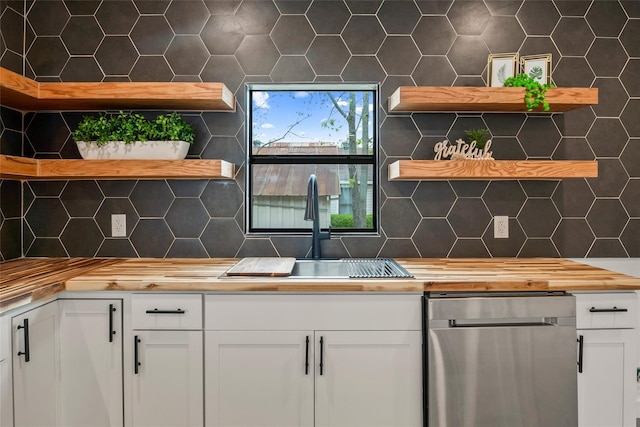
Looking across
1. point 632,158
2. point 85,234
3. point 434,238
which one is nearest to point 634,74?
point 632,158

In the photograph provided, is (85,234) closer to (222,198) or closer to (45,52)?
(222,198)

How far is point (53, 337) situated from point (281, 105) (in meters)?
1.64

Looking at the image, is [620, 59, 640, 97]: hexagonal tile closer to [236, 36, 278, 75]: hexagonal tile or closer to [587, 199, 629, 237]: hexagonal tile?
[587, 199, 629, 237]: hexagonal tile

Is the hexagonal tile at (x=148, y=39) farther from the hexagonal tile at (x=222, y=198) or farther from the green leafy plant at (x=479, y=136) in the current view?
the green leafy plant at (x=479, y=136)

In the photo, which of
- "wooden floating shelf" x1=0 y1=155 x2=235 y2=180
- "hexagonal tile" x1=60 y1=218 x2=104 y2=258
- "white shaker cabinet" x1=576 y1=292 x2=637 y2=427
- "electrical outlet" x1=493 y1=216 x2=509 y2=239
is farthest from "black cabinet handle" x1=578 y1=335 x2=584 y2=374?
"hexagonal tile" x1=60 y1=218 x2=104 y2=258

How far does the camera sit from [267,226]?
9.00ft

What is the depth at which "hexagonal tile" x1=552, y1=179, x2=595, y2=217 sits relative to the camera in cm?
263

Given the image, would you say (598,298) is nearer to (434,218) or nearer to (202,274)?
(434,218)

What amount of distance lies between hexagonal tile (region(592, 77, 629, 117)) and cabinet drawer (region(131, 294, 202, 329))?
2355 millimetres

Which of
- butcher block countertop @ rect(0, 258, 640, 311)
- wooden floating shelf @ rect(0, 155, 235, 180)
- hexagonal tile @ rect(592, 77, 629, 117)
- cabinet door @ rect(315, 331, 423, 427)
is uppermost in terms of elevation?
hexagonal tile @ rect(592, 77, 629, 117)

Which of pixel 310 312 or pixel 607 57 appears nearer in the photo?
pixel 310 312

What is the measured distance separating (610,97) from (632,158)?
360 millimetres

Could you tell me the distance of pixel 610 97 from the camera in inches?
104

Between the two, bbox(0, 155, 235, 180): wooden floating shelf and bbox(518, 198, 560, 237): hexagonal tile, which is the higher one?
bbox(0, 155, 235, 180): wooden floating shelf
